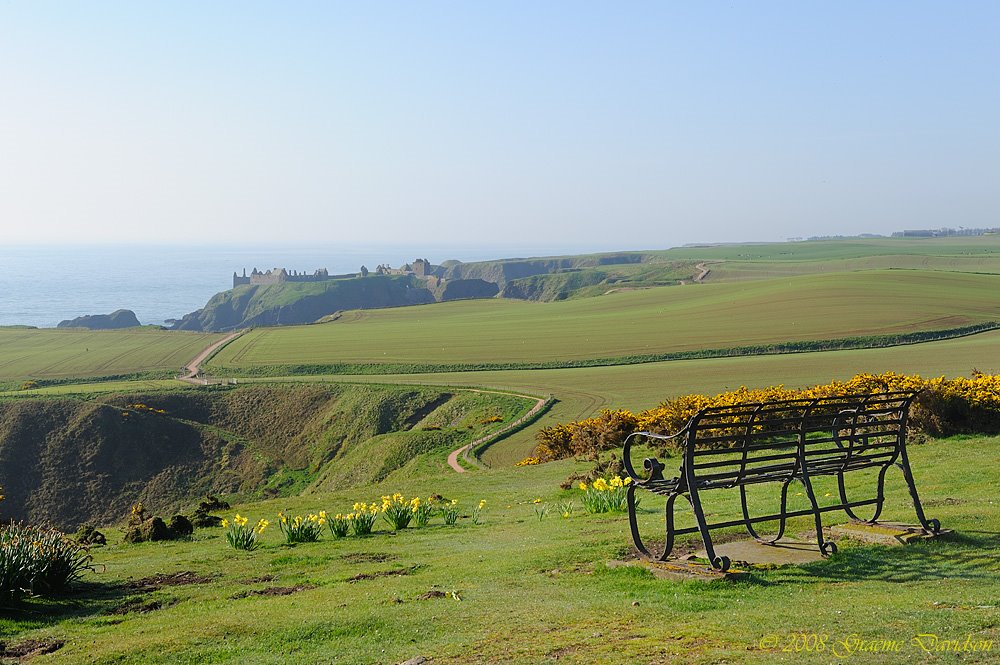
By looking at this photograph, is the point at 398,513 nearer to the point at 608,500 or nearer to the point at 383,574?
the point at 608,500

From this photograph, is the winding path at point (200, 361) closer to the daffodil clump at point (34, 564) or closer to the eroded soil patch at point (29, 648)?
the daffodil clump at point (34, 564)

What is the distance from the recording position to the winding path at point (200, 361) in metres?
74.1

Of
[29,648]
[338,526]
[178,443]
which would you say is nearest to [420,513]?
[338,526]

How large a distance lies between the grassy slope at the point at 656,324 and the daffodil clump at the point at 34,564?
200ft

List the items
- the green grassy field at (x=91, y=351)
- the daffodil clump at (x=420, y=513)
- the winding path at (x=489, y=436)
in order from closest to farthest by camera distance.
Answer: the daffodil clump at (x=420, y=513), the winding path at (x=489, y=436), the green grassy field at (x=91, y=351)

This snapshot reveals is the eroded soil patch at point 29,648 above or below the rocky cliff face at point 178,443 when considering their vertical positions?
above

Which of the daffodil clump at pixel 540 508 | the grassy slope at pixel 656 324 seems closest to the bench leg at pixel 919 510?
the daffodil clump at pixel 540 508

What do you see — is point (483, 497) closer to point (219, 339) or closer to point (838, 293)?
point (838, 293)

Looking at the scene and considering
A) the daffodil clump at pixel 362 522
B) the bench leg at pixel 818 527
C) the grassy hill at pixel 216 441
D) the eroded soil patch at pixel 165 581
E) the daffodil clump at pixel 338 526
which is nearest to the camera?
the bench leg at pixel 818 527

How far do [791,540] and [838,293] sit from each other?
9251 cm

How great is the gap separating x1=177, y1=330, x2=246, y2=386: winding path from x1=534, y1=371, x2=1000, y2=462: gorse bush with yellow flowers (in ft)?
167

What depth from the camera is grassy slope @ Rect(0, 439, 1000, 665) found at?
669cm

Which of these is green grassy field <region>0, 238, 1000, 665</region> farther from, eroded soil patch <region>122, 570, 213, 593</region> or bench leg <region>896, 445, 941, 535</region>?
bench leg <region>896, 445, 941, 535</region>

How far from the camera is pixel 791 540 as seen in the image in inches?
405
